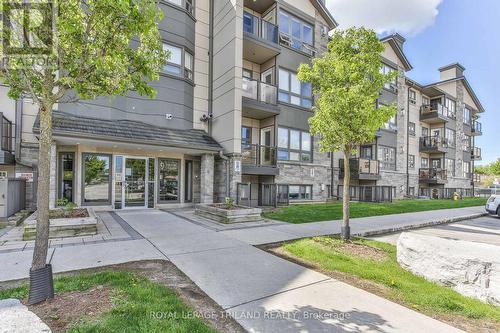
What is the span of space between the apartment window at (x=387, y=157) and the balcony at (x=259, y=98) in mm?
11665

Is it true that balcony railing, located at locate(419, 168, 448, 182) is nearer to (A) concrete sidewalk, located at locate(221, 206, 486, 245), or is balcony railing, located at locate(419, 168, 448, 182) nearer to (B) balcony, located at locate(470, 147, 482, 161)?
(B) balcony, located at locate(470, 147, 482, 161)

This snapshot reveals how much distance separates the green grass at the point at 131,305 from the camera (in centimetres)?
291

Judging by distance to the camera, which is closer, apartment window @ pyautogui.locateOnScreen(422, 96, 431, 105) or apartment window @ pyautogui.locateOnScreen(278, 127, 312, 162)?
apartment window @ pyautogui.locateOnScreen(278, 127, 312, 162)

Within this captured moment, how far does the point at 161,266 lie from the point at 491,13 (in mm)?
15994

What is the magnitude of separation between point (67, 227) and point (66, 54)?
501 centimetres

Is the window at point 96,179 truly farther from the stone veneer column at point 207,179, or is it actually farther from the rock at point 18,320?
the rock at point 18,320

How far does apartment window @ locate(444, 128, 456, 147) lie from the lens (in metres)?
28.4

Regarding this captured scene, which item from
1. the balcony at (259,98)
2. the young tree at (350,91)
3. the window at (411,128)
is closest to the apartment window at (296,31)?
the balcony at (259,98)

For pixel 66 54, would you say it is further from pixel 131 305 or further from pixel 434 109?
pixel 434 109

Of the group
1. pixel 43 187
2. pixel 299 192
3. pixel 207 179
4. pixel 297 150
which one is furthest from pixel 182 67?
pixel 43 187

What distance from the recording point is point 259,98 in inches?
556

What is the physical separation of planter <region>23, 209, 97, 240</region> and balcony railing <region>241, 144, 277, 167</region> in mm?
7821

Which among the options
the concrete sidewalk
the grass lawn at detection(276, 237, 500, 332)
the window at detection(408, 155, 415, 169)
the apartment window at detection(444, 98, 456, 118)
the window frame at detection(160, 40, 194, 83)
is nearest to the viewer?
the grass lawn at detection(276, 237, 500, 332)

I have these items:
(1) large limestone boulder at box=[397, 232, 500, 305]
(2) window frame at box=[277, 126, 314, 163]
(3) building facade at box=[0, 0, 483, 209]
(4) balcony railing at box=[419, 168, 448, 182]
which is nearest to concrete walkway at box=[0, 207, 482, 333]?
(1) large limestone boulder at box=[397, 232, 500, 305]
